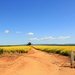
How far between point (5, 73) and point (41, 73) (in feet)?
7.42

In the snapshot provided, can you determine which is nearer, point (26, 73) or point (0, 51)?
point (26, 73)

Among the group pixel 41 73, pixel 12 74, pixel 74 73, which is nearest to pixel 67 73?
pixel 74 73

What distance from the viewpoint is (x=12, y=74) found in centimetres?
1196

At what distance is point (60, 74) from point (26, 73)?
A: 7.18ft

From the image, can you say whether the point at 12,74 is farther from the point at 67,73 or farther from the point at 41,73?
the point at 67,73

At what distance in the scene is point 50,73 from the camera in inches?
504

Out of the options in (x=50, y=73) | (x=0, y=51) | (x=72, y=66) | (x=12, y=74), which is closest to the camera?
(x=12, y=74)

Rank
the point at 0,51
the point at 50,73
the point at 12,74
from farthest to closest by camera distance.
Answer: the point at 0,51
the point at 50,73
the point at 12,74

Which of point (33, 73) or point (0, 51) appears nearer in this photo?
point (33, 73)

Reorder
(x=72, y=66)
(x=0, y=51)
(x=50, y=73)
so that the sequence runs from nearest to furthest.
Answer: (x=50, y=73) → (x=72, y=66) → (x=0, y=51)

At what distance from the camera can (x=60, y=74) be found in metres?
12.7

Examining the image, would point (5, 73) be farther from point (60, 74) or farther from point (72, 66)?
point (72, 66)

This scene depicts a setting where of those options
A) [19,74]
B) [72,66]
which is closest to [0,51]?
[72,66]

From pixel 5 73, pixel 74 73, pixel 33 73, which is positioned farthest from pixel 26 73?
pixel 74 73
